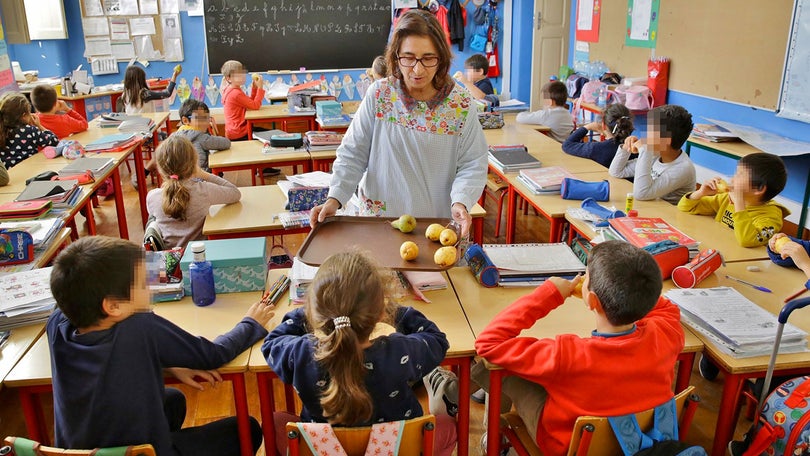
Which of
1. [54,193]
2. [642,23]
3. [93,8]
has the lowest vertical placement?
[54,193]

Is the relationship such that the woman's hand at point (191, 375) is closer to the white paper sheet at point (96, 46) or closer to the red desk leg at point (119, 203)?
the red desk leg at point (119, 203)

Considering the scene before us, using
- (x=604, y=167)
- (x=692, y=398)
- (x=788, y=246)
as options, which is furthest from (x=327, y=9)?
(x=692, y=398)

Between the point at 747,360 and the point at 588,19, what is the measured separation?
20.1ft

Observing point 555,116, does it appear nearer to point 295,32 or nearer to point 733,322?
point 733,322

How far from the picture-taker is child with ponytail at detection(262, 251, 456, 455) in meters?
1.40

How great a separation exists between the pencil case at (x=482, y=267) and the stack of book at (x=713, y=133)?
9.78ft

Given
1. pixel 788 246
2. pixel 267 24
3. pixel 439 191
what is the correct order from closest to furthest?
pixel 788 246, pixel 439 191, pixel 267 24

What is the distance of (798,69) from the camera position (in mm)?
4320

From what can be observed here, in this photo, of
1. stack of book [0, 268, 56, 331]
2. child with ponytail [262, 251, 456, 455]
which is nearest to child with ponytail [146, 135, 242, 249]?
stack of book [0, 268, 56, 331]

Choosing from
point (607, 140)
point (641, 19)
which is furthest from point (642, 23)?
point (607, 140)

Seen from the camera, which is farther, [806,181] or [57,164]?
[806,181]

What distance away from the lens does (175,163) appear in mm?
2830

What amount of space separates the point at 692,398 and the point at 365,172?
1.33 meters

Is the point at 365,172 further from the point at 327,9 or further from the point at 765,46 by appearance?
the point at 327,9
